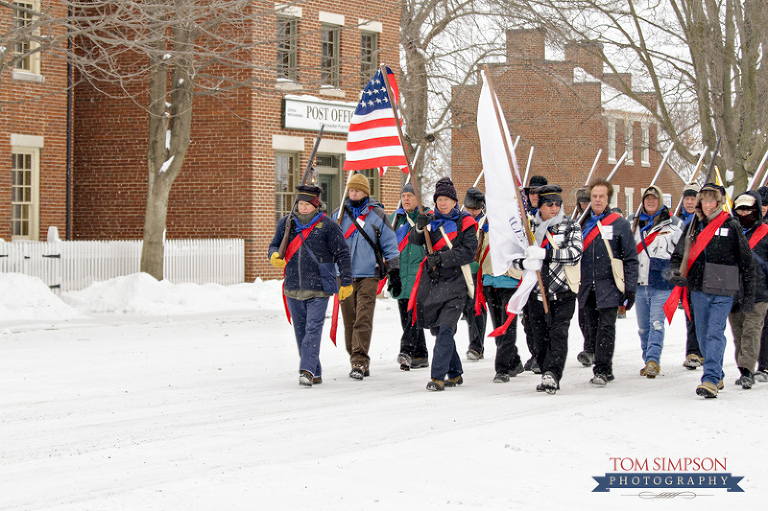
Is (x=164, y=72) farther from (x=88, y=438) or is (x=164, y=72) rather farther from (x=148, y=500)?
(x=148, y=500)

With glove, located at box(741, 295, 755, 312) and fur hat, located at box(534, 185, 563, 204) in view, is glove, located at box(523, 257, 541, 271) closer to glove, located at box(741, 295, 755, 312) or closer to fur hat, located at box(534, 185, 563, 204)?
fur hat, located at box(534, 185, 563, 204)

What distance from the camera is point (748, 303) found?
29.7ft

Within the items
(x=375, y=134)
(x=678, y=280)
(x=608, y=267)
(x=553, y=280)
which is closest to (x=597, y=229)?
(x=608, y=267)

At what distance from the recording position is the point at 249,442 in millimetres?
6902

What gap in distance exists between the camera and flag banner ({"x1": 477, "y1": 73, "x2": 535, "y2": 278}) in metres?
9.26

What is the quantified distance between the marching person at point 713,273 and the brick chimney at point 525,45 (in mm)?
14672

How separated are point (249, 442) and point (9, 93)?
642 inches

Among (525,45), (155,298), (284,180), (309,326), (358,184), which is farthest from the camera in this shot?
(525,45)

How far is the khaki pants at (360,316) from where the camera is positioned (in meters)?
10.0

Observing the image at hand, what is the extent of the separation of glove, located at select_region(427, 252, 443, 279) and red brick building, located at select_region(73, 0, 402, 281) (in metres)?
13.5

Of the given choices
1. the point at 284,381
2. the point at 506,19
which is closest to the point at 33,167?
the point at 506,19

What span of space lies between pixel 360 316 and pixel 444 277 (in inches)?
49.2

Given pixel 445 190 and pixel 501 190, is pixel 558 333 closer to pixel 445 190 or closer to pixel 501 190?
pixel 501 190

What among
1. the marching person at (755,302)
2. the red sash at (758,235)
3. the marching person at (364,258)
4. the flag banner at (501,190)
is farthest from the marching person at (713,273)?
the marching person at (364,258)
